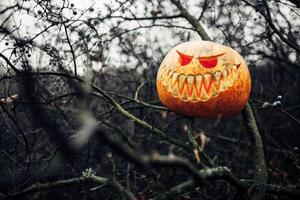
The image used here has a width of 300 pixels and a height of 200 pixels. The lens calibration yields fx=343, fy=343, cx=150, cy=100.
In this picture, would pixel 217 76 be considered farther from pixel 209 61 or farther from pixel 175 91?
pixel 175 91

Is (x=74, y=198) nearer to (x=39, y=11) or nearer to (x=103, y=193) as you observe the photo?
(x=103, y=193)

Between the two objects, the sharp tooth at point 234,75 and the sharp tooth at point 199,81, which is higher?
the sharp tooth at point 234,75

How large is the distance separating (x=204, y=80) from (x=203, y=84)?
35 millimetres

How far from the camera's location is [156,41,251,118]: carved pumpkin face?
116 inches

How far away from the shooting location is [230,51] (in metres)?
3.12

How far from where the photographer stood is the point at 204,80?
2.94 meters

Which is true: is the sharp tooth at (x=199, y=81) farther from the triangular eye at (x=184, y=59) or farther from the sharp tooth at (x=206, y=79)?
the triangular eye at (x=184, y=59)

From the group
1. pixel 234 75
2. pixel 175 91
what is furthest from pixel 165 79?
pixel 234 75

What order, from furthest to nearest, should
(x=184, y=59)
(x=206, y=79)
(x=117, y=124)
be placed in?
(x=117, y=124) < (x=184, y=59) < (x=206, y=79)

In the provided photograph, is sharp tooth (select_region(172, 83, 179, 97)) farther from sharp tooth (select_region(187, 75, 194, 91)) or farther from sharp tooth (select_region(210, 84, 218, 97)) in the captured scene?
sharp tooth (select_region(210, 84, 218, 97))

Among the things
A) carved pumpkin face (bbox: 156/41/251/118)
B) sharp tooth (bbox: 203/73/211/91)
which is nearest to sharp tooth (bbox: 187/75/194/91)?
carved pumpkin face (bbox: 156/41/251/118)

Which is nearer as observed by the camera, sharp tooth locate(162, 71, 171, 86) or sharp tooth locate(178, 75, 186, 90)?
sharp tooth locate(178, 75, 186, 90)

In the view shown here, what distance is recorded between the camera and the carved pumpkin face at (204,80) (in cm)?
295

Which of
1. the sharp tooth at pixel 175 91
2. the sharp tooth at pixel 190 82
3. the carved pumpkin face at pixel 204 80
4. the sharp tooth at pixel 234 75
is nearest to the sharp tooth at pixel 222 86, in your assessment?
the carved pumpkin face at pixel 204 80
